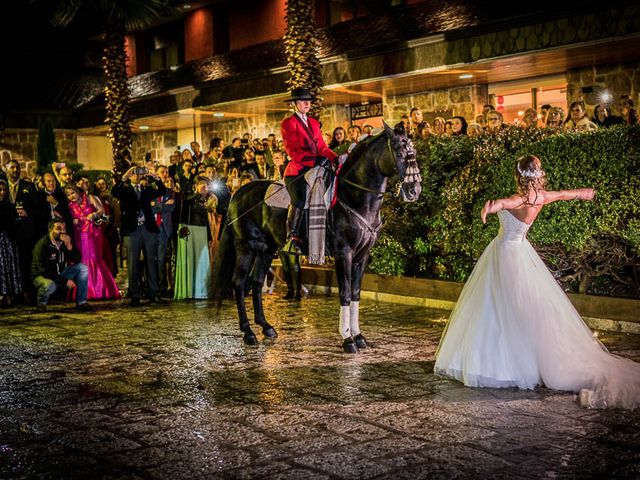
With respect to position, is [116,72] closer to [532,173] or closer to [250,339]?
[250,339]

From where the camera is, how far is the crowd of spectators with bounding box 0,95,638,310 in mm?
14250

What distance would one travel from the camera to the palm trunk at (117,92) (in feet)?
77.7

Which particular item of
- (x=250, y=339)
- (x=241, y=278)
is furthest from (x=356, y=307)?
(x=241, y=278)

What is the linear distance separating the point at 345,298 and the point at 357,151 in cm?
167

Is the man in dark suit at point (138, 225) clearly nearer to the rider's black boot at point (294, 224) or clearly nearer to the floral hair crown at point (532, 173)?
the rider's black boot at point (294, 224)

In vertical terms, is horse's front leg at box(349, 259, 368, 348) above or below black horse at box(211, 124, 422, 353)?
below

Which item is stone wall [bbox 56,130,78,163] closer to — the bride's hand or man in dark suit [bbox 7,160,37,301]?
man in dark suit [bbox 7,160,37,301]

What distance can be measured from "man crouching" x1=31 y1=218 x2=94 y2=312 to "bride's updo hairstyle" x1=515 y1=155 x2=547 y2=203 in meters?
8.45

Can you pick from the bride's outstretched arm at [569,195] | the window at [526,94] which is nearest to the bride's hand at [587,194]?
the bride's outstretched arm at [569,195]

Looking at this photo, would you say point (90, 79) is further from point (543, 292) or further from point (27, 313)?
point (543, 292)

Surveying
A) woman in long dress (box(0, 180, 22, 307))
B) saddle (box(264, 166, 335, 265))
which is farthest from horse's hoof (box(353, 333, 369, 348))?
woman in long dress (box(0, 180, 22, 307))

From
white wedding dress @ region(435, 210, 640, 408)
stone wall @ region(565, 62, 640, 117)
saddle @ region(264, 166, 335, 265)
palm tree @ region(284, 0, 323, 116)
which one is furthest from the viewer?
palm tree @ region(284, 0, 323, 116)

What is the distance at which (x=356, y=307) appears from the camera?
9930 mm

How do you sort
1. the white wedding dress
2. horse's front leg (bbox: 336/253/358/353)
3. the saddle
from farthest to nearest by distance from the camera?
the saddle
horse's front leg (bbox: 336/253/358/353)
the white wedding dress
